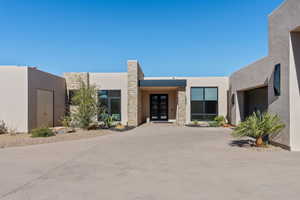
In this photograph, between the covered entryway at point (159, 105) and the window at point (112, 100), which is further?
the covered entryway at point (159, 105)

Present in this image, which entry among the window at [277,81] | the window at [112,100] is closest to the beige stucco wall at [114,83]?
the window at [112,100]

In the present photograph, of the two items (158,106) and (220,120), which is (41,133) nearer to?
(158,106)

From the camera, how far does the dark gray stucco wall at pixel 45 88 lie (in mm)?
11492

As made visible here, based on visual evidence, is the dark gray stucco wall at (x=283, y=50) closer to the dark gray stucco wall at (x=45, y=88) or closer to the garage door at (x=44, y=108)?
the dark gray stucco wall at (x=45, y=88)

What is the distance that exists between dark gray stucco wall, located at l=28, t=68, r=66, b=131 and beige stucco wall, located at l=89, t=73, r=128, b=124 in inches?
104

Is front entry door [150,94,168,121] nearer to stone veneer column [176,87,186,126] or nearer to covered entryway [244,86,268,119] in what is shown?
stone veneer column [176,87,186,126]

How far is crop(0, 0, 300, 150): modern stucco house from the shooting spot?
663 cm

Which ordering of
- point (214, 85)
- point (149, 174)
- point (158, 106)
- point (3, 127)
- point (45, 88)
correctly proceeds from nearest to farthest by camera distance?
point (149, 174)
point (3, 127)
point (45, 88)
point (214, 85)
point (158, 106)

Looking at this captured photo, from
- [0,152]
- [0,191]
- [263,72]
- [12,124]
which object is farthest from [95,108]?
[263,72]

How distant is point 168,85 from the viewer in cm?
1547

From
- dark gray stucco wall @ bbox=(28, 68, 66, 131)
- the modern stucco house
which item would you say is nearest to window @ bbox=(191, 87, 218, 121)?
the modern stucco house

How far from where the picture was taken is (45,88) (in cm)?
1307

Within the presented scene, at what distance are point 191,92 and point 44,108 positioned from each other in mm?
11826

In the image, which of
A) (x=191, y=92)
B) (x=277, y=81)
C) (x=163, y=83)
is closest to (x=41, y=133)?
(x=163, y=83)
